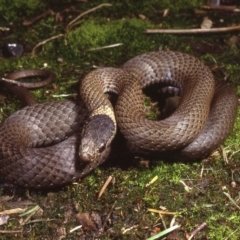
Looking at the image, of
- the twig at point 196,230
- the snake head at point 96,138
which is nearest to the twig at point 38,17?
the snake head at point 96,138

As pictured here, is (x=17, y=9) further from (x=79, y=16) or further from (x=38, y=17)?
(x=79, y=16)

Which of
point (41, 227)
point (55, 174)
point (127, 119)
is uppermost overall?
point (127, 119)

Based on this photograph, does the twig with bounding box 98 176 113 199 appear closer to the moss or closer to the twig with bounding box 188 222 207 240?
the twig with bounding box 188 222 207 240

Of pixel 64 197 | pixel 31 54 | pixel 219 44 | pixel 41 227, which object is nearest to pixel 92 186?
pixel 64 197

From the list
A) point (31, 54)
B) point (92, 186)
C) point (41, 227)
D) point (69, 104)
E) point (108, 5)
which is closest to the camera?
point (41, 227)

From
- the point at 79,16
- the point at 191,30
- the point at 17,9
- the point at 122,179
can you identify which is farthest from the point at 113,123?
the point at 17,9

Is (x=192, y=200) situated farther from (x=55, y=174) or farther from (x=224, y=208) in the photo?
(x=55, y=174)

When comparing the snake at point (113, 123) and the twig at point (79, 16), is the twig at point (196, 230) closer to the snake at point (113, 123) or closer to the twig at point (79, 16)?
the snake at point (113, 123)
